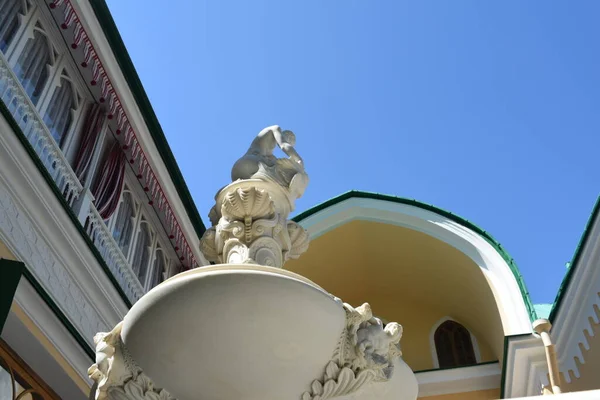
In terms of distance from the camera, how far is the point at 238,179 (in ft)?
10.6

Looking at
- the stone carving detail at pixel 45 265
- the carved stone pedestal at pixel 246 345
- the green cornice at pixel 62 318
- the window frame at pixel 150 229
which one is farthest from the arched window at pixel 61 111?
the carved stone pedestal at pixel 246 345

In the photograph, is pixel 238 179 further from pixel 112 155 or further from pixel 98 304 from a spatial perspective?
pixel 112 155

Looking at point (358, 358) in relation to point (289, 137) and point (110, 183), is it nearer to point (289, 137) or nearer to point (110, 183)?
point (289, 137)

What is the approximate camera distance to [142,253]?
10125mm

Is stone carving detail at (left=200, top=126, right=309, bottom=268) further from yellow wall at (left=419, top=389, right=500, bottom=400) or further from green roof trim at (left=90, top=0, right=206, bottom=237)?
green roof trim at (left=90, top=0, right=206, bottom=237)

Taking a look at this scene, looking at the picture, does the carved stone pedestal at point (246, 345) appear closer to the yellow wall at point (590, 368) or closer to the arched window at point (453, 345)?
the yellow wall at point (590, 368)

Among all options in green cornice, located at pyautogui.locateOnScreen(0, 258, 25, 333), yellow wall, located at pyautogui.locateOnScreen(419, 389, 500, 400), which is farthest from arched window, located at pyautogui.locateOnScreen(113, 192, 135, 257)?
green cornice, located at pyautogui.locateOnScreen(0, 258, 25, 333)

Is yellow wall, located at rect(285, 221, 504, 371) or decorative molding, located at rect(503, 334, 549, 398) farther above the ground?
yellow wall, located at rect(285, 221, 504, 371)

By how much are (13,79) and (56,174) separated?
1.21m

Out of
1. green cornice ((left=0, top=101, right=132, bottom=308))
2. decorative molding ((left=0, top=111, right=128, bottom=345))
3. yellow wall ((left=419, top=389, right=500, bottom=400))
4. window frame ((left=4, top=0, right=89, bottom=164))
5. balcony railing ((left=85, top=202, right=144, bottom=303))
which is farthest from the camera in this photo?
balcony railing ((left=85, top=202, right=144, bottom=303))

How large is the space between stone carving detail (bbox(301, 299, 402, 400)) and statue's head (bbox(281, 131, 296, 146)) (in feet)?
4.89

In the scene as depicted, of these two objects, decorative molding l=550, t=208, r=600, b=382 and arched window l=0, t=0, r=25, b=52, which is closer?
decorative molding l=550, t=208, r=600, b=382

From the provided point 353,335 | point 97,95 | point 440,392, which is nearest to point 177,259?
point 97,95

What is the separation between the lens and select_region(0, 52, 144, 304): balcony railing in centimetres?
692
